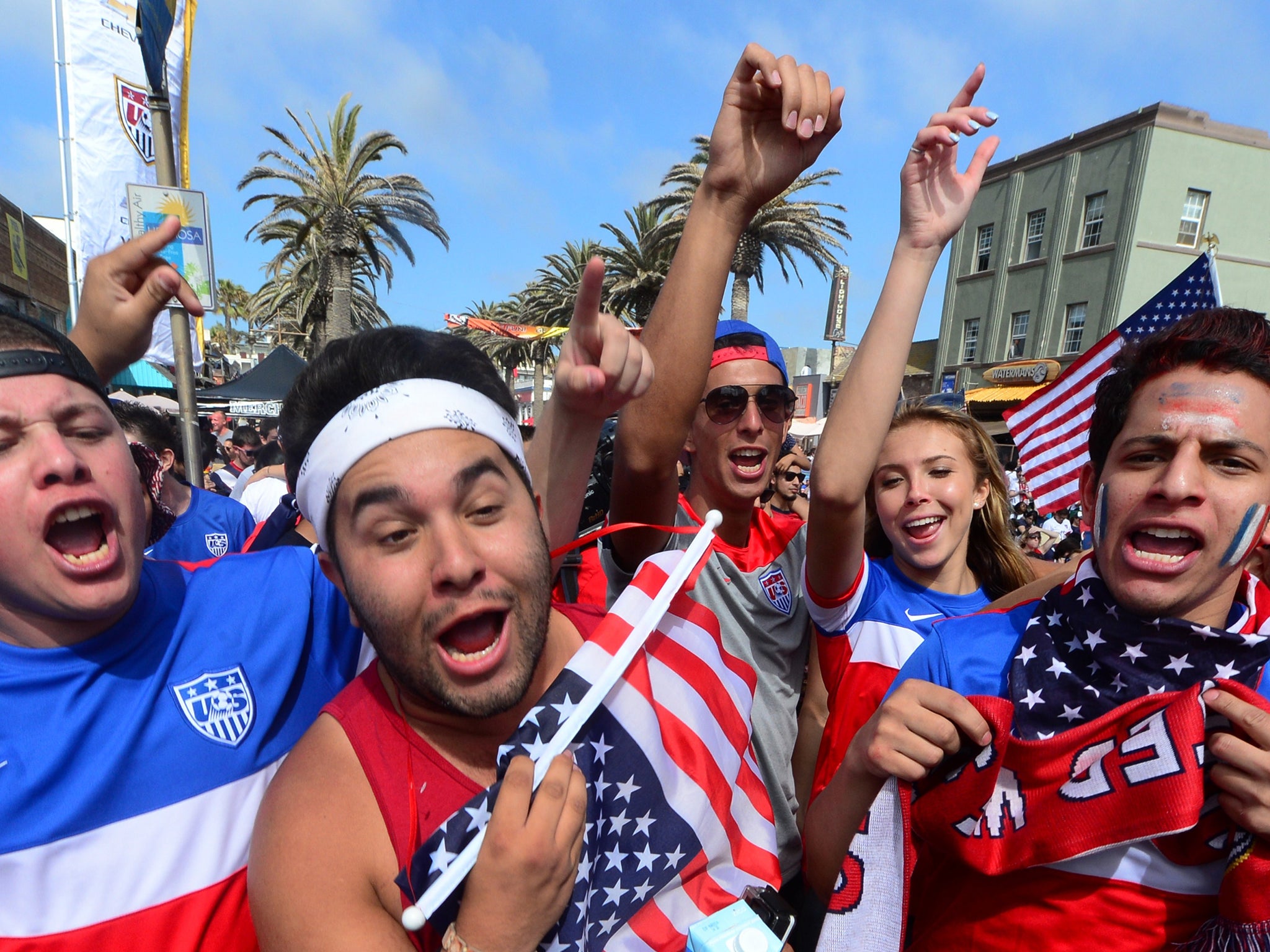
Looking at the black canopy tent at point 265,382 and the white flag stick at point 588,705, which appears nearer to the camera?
the white flag stick at point 588,705

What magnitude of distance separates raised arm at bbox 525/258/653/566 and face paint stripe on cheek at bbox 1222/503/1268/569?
1332 millimetres

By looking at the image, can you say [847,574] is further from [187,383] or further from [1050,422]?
[187,383]

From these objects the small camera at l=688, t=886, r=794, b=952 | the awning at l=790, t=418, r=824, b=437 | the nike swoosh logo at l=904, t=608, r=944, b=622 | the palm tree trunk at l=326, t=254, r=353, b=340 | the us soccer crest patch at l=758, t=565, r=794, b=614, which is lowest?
the awning at l=790, t=418, r=824, b=437

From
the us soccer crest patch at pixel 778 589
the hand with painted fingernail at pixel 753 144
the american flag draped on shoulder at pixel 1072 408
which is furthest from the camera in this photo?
the american flag draped on shoulder at pixel 1072 408

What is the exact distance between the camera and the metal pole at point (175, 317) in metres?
4.72

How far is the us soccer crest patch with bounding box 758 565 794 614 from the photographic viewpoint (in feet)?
7.34

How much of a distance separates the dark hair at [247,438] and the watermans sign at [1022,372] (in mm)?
23452

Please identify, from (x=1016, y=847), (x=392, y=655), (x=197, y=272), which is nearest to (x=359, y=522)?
(x=392, y=655)

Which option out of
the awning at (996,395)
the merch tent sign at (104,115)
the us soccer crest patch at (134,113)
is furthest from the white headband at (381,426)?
the awning at (996,395)

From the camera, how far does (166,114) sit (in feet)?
15.7

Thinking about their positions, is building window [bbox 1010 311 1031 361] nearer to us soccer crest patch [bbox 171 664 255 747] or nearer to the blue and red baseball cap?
the blue and red baseball cap

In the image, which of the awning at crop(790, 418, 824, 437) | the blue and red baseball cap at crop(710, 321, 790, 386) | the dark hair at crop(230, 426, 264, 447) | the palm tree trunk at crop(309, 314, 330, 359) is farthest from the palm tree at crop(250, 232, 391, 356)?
the blue and red baseball cap at crop(710, 321, 790, 386)

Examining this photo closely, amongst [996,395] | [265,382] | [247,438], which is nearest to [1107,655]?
[247,438]

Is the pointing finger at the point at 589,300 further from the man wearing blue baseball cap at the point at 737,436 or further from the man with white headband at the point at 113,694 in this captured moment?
the man wearing blue baseball cap at the point at 737,436
